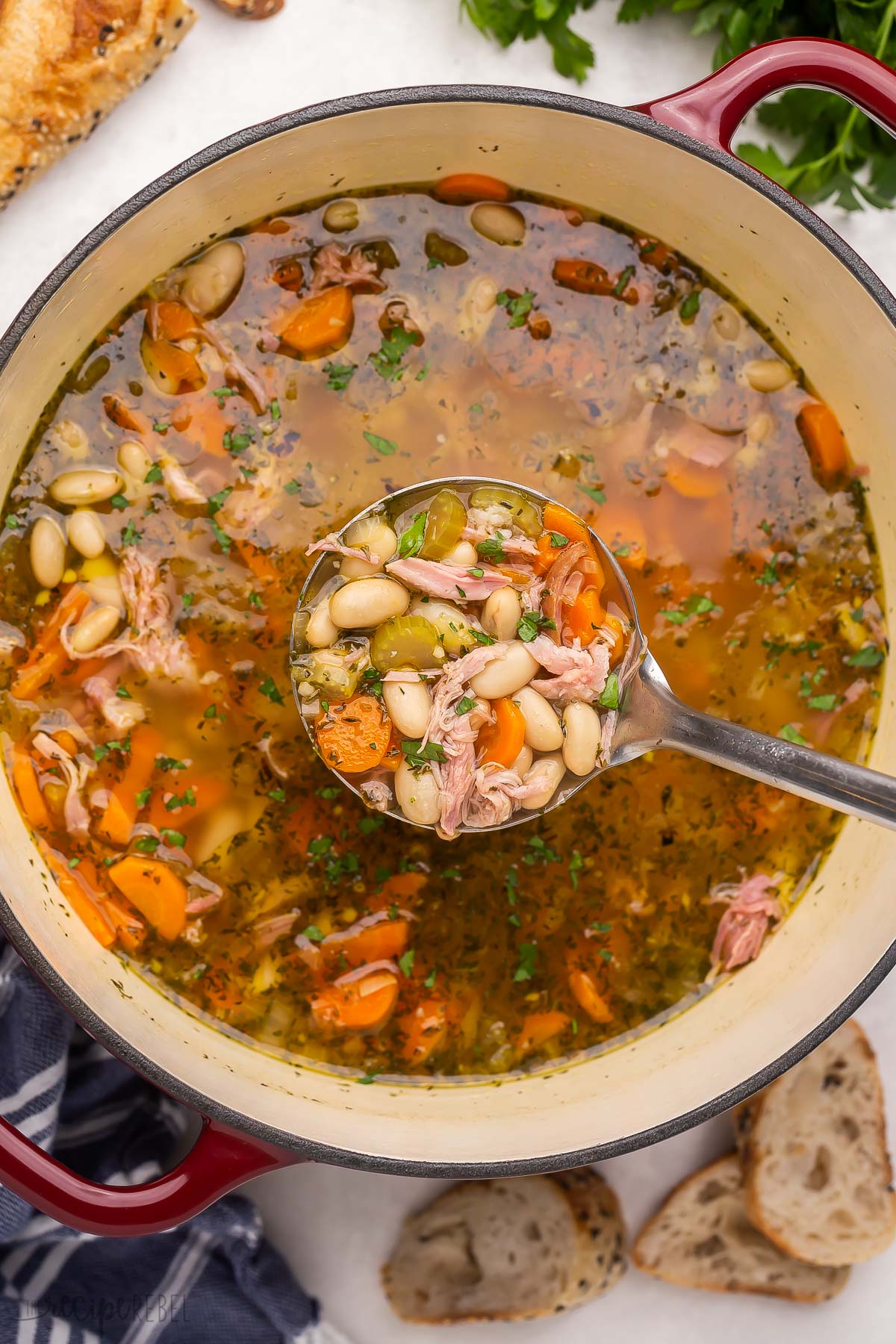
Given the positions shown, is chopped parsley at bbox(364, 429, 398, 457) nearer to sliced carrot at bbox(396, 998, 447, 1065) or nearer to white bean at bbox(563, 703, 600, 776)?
white bean at bbox(563, 703, 600, 776)

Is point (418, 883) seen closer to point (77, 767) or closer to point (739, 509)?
point (77, 767)

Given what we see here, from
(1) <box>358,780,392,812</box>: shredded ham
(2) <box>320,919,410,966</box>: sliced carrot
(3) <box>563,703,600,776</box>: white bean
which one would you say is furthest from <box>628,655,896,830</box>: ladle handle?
(2) <box>320,919,410,966</box>: sliced carrot

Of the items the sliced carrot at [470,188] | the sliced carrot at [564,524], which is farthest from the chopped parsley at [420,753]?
the sliced carrot at [470,188]

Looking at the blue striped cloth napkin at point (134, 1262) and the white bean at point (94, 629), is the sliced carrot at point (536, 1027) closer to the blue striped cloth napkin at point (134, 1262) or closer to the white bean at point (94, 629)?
the blue striped cloth napkin at point (134, 1262)

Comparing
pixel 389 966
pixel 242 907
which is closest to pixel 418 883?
pixel 389 966

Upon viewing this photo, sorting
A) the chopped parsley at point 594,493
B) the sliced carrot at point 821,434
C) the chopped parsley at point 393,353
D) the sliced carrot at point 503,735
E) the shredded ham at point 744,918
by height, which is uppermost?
the sliced carrot at point 821,434

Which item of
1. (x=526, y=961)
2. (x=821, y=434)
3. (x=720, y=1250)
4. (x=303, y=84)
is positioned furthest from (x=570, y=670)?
(x=720, y=1250)

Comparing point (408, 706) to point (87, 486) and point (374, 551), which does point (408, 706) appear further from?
point (87, 486)
